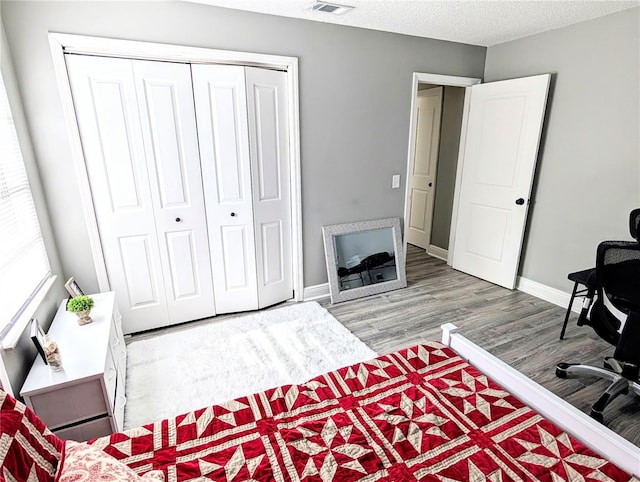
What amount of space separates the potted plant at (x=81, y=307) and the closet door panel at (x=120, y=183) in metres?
0.64

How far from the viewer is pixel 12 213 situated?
1.86 meters

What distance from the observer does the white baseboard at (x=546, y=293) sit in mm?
3162

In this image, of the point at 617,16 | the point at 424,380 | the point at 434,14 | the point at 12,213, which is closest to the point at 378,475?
the point at 424,380

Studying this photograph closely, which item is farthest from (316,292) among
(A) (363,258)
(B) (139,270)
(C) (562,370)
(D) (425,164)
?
(D) (425,164)

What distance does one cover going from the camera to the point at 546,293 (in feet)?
11.2

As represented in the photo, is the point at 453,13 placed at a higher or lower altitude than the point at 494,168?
higher

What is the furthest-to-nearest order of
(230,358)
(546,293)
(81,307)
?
(546,293), (230,358), (81,307)

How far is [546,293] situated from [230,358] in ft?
9.85

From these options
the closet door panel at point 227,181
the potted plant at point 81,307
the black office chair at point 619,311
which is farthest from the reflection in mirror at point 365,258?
the potted plant at point 81,307

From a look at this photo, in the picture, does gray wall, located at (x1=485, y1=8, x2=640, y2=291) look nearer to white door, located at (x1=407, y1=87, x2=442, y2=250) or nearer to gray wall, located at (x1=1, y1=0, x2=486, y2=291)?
gray wall, located at (x1=1, y1=0, x2=486, y2=291)

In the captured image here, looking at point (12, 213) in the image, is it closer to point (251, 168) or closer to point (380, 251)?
point (251, 168)

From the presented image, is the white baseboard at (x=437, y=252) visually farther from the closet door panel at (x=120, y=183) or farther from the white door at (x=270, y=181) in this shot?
the closet door panel at (x=120, y=183)

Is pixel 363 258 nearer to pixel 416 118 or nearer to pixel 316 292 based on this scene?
pixel 316 292

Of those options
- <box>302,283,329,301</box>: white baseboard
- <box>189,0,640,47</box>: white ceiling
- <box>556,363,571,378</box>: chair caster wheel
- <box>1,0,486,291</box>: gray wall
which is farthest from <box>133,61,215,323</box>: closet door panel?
<box>556,363,571,378</box>: chair caster wheel
